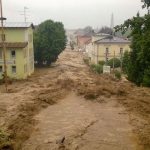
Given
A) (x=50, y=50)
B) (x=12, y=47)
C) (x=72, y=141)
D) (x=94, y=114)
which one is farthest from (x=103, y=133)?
(x=50, y=50)

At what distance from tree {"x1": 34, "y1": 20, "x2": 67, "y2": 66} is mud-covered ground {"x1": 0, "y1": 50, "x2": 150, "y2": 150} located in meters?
20.8

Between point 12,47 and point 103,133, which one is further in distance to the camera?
point 12,47

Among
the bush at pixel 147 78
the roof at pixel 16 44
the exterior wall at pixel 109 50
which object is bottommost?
the bush at pixel 147 78

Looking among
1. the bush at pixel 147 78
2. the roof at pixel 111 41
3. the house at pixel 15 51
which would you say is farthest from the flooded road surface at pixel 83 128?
the roof at pixel 111 41

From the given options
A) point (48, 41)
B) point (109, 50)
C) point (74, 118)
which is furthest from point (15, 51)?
point (109, 50)

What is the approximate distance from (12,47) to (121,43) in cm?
2800

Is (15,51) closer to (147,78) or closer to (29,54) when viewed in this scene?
(29,54)

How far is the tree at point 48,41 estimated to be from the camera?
199 ft

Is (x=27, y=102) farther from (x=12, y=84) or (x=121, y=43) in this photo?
(x=121, y=43)

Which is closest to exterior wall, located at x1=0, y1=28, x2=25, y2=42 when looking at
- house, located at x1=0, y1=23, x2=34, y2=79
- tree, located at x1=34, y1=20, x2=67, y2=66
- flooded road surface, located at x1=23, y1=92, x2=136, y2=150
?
house, located at x1=0, y1=23, x2=34, y2=79

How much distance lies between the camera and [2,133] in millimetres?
19219

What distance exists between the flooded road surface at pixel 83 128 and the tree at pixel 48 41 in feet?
99.4

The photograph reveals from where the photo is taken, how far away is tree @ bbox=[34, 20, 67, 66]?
60.7m

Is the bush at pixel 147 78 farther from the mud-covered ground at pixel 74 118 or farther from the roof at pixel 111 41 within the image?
the roof at pixel 111 41
